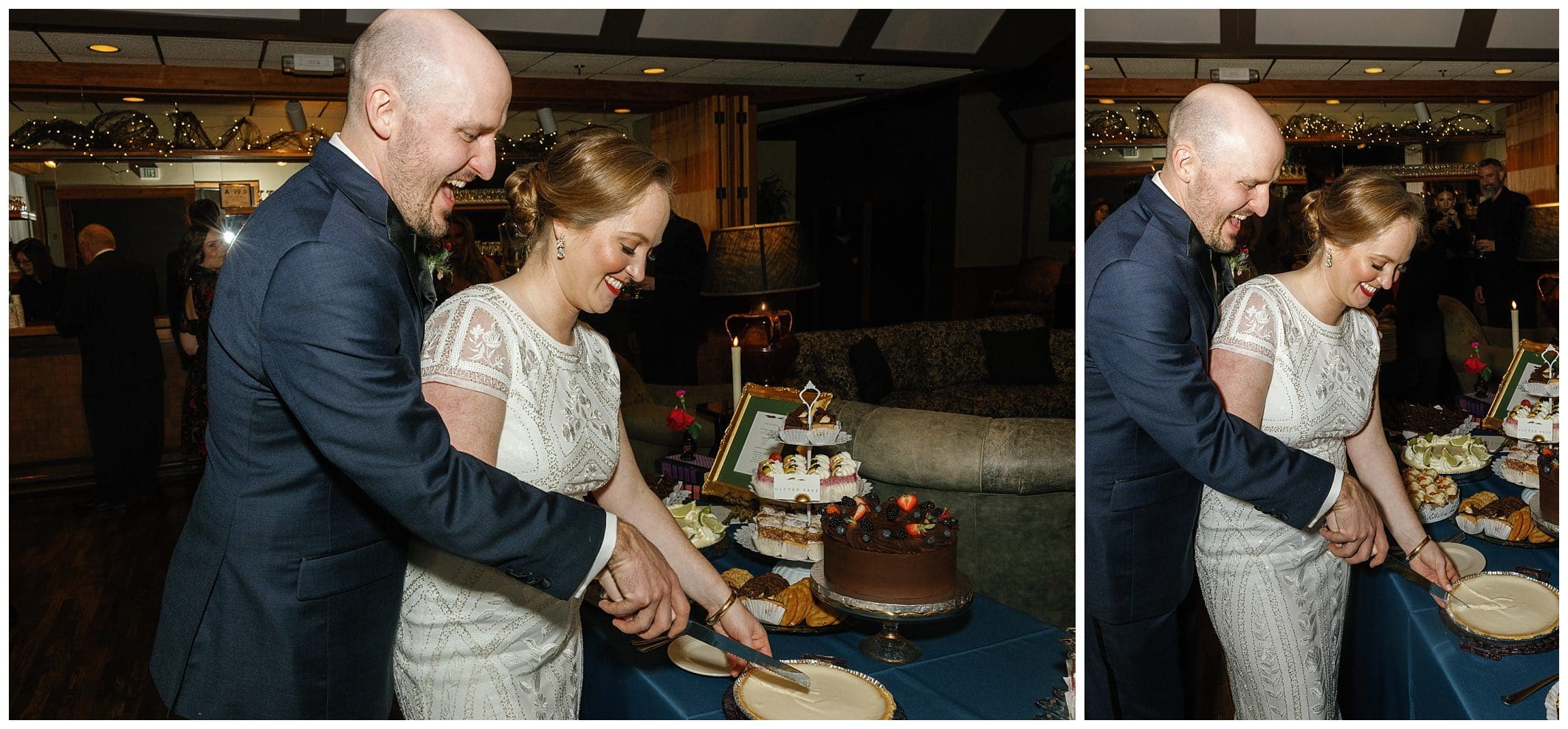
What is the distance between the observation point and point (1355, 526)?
5.28ft

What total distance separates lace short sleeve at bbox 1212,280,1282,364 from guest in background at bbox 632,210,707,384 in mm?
4628

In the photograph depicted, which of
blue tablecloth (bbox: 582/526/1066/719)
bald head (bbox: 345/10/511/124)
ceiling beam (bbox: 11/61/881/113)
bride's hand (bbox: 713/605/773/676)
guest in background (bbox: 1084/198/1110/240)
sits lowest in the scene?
blue tablecloth (bbox: 582/526/1066/719)

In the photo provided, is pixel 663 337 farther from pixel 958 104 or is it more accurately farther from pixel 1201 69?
pixel 1201 69

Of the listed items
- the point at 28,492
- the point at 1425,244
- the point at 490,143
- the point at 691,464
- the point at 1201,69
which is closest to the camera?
the point at 490,143

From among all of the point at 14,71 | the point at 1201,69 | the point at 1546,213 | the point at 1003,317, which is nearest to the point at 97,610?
the point at 14,71

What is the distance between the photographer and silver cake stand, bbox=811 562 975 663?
5.79 feet

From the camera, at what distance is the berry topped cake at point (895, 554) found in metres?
1.80

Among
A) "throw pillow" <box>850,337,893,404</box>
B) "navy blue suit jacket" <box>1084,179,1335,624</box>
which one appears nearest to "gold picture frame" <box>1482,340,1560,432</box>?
"navy blue suit jacket" <box>1084,179,1335,624</box>

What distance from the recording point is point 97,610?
4.16m

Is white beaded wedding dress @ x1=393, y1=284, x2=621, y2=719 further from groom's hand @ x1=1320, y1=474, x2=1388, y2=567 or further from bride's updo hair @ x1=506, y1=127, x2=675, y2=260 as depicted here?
groom's hand @ x1=1320, y1=474, x2=1388, y2=567

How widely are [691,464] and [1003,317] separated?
4.59 m

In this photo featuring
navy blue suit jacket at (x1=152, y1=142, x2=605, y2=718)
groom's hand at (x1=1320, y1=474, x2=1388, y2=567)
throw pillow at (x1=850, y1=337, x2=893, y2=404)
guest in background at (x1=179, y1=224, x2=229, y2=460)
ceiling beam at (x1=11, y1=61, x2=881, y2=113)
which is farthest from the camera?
throw pillow at (x1=850, y1=337, x2=893, y2=404)

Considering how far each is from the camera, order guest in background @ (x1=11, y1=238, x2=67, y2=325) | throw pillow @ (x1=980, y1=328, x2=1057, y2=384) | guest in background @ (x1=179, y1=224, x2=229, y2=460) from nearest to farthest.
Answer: guest in background @ (x1=179, y1=224, x2=229, y2=460)
throw pillow @ (x1=980, y1=328, x2=1057, y2=384)
guest in background @ (x1=11, y1=238, x2=67, y2=325)

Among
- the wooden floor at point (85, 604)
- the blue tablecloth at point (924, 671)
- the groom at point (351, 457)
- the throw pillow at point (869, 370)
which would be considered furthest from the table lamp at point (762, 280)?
the throw pillow at point (869, 370)
